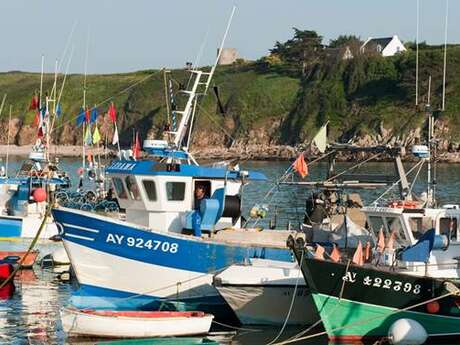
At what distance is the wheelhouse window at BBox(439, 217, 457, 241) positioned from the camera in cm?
2384

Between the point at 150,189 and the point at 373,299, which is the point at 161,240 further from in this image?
the point at 373,299

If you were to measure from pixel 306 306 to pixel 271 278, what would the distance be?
1.15m

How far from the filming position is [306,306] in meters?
24.6

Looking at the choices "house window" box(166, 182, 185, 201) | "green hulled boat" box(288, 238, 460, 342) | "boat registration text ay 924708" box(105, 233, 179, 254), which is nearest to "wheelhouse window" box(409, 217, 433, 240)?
"green hulled boat" box(288, 238, 460, 342)

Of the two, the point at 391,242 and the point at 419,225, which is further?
the point at 419,225

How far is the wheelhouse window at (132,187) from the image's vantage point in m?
27.0

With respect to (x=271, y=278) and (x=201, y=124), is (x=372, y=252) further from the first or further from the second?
(x=201, y=124)

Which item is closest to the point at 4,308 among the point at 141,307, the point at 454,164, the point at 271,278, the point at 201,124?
the point at 141,307

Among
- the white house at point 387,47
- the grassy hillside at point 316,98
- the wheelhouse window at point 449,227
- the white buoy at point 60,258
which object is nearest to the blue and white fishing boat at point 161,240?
the wheelhouse window at point 449,227

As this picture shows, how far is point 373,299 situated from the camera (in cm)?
2273

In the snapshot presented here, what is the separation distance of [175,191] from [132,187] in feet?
3.57

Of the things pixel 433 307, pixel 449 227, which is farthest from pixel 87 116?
pixel 433 307

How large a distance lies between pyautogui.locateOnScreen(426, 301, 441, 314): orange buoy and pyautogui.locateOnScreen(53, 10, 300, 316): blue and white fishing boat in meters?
4.33

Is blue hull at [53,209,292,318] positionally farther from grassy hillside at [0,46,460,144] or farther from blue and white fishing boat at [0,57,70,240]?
grassy hillside at [0,46,460,144]
